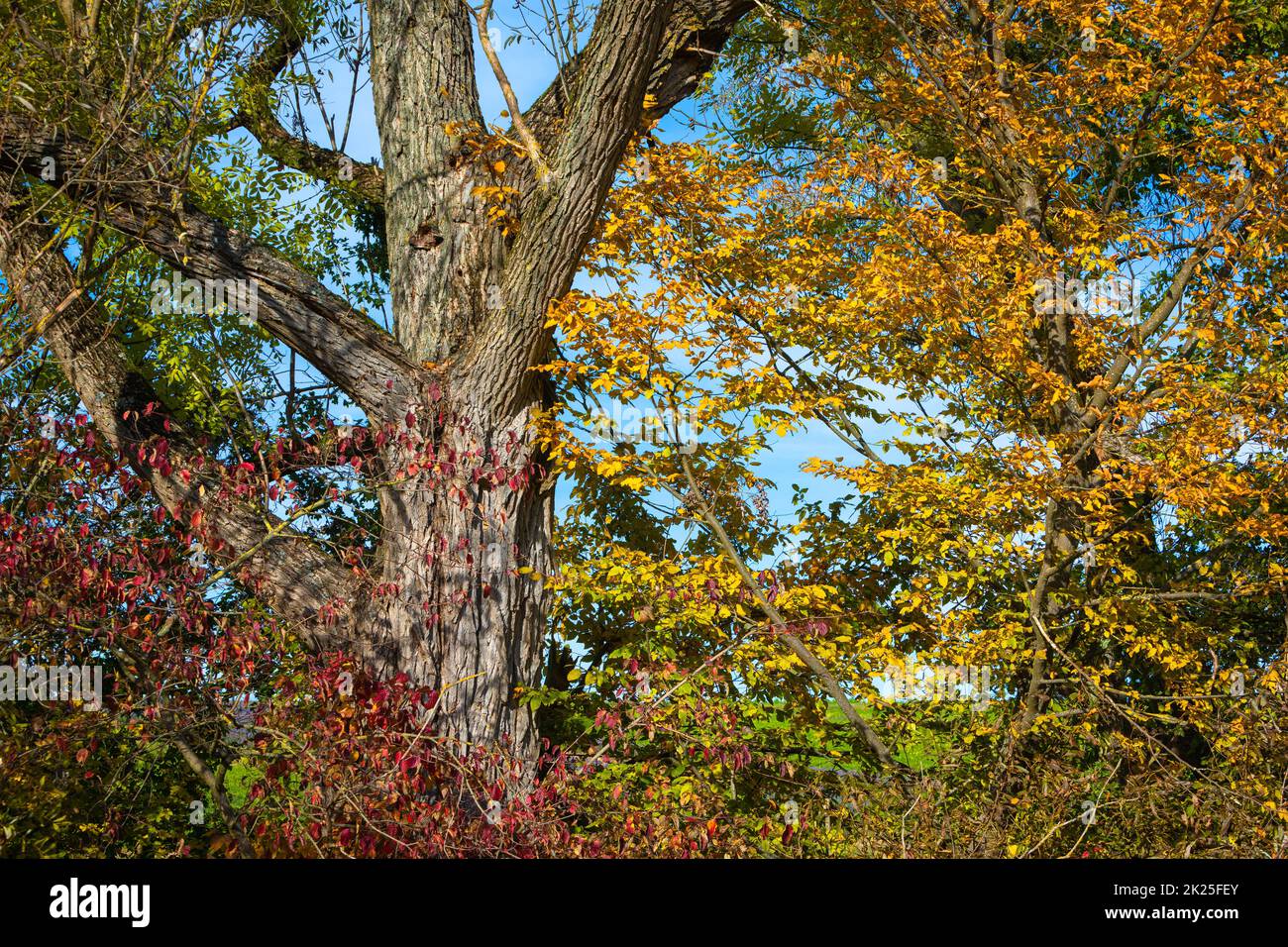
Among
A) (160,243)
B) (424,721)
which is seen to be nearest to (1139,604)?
(424,721)

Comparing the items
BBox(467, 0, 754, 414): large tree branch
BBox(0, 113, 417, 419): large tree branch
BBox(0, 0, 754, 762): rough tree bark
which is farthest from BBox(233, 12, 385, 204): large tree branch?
BBox(467, 0, 754, 414): large tree branch

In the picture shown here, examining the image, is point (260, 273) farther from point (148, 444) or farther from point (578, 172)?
point (578, 172)

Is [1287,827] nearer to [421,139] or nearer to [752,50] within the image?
[421,139]

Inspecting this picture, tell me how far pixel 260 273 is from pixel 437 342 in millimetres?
1286

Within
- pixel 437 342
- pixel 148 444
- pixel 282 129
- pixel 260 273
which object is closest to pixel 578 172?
pixel 437 342

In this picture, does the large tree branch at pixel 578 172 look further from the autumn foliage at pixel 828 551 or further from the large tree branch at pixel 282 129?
the large tree branch at pixel 282 129

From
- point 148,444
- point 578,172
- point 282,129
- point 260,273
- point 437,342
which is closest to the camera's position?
point 578,172

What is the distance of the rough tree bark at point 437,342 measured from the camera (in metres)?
7.37

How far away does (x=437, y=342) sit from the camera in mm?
8070

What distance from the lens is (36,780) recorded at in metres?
6.95

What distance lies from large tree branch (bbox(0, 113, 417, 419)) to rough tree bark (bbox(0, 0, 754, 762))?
0.01 metres

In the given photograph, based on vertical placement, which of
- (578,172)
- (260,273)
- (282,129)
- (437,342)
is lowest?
(437,342)

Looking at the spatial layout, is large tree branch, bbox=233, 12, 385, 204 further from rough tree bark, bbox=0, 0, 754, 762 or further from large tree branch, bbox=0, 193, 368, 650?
large tree branch, bbox=0, 193, 368, 650

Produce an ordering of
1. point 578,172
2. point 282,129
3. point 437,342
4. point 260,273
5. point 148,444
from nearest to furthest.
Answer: point 578,172
point 148,444
point 260,273
point 437,342
point 282,129
